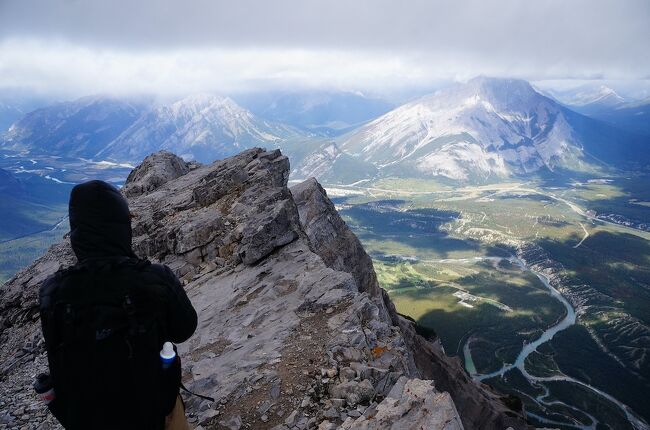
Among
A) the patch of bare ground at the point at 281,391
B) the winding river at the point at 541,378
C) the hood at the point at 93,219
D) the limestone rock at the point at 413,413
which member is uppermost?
the hood at the point at 93,219

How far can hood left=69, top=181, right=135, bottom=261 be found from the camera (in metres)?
7.43

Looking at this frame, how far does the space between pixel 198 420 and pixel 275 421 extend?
2.76 metres

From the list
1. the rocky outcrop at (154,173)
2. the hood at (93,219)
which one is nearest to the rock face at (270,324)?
the rocky outcrop at (154,173)

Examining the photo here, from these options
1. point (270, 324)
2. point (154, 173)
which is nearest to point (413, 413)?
point (270, 324)

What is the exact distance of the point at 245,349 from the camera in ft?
66.0

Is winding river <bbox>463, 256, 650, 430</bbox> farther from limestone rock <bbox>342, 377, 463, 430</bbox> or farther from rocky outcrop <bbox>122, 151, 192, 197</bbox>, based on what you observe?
limestone rock <bbox>342, 377, 463, 430</bbox>

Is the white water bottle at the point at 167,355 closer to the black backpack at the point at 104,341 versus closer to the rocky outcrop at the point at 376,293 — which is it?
the black backpack at the point at 104,341

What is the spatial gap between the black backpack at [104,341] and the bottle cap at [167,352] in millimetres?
Result: 295

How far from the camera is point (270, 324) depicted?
22.1 metres

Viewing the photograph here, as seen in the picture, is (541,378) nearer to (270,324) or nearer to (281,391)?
(270,324)

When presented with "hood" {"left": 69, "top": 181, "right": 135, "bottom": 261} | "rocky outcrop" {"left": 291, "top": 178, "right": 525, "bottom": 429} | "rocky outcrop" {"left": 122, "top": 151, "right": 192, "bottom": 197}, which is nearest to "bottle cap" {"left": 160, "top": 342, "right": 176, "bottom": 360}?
"hood" {"left": 69, "top": 181, "right": 135, "bottom": 261}

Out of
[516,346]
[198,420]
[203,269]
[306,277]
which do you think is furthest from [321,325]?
[516,346]

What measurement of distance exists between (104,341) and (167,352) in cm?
120

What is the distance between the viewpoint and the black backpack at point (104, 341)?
7094 millimetres
